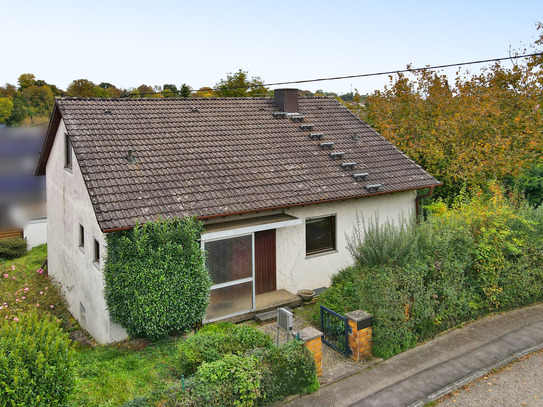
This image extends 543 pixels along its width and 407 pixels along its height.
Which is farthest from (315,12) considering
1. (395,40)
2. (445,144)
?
(445,144)

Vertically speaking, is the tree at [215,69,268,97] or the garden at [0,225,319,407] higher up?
the tree at [215,69,268,97]

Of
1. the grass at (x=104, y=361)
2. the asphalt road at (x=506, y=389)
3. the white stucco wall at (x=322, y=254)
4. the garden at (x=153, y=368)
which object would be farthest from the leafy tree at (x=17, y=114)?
the asphalt road at (x=506, y=389)

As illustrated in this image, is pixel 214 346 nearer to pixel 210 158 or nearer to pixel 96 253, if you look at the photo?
pixel 96 253

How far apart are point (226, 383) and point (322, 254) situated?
22.2 ft

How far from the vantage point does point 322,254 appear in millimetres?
12797

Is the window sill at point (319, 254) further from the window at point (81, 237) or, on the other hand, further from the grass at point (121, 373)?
the window at point (81, 237)

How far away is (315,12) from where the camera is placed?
15289mm

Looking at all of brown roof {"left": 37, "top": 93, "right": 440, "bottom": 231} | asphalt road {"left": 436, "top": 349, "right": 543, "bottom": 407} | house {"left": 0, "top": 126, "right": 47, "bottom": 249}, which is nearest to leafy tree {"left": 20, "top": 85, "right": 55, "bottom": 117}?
house {"left": 0, "top": 126, "right": 47, "bottom": 249}

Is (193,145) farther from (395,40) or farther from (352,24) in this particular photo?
(395,40)

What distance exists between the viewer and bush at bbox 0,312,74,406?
5.29 m

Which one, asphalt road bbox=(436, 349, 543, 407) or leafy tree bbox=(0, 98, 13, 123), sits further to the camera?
leafy tree bbox=(0, 98, 13, 123)

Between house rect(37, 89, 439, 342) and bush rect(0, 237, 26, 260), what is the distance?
23.8 ft

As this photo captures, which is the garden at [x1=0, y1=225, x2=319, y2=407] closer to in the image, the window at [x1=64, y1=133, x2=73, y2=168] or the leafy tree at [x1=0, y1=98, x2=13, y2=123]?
the window at [x1=64, y1=133, x2=73, y2=168]

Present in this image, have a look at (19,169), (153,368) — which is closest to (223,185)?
(153,368)
